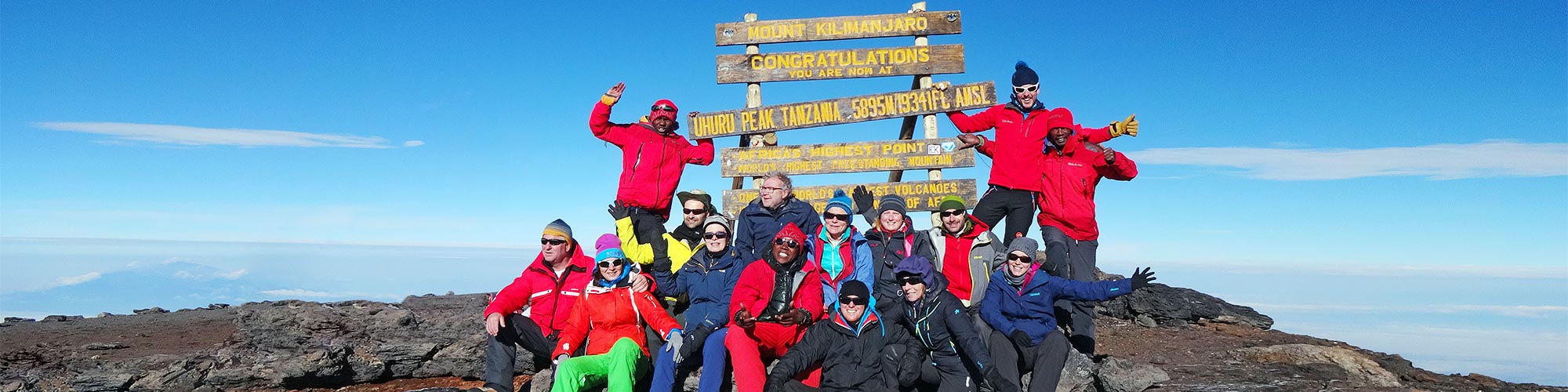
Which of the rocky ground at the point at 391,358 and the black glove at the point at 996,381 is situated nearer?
the black glove at the point at 996,381

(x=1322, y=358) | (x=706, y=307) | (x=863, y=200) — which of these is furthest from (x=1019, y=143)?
(x=1322, y=358)

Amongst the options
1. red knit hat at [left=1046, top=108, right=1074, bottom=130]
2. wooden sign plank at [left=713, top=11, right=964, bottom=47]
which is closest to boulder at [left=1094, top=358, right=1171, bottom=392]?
red knit hat at [left=1046, top=108, right=1074, bottom=130]

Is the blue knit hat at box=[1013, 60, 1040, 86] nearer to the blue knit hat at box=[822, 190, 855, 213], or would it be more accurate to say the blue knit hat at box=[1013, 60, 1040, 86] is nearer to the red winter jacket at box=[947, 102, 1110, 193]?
the red winter jacket at box=[947, 102, 1110, 193]

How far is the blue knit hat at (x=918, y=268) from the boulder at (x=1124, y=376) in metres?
2.26

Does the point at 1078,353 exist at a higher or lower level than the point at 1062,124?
lower

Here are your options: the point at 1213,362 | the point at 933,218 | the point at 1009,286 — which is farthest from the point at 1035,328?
the point at 933,218

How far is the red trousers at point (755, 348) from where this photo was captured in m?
6.50

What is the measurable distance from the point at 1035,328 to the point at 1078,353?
136cm

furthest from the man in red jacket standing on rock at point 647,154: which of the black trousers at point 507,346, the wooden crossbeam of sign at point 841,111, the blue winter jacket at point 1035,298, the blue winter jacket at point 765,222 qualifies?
the blue winter jacket at point 1035,298

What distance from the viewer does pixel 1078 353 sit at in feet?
26.2

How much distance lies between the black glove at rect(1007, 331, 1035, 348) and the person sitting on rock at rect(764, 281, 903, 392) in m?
0.82

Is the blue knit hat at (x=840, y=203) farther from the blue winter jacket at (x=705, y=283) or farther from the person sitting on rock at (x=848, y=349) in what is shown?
the person sitting on rock at (x=848, y=349)

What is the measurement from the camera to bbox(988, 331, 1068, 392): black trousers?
6707mm

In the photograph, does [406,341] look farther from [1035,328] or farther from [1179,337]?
[1179,337]
